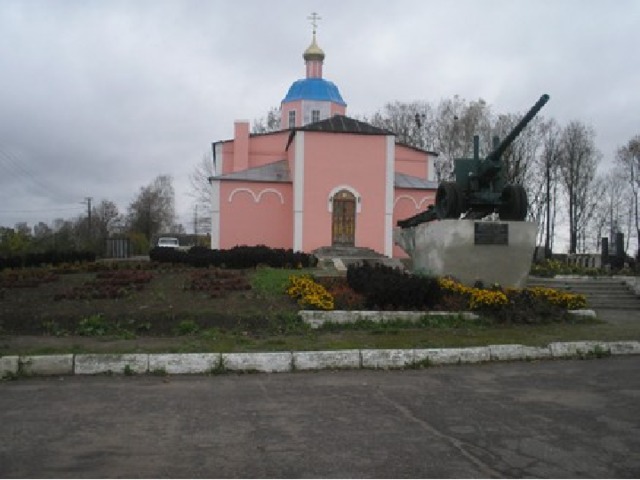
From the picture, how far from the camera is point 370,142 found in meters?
29.4

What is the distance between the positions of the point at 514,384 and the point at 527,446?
2.42 metres

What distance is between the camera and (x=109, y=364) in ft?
24.1

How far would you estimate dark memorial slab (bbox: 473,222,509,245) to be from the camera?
13367mm

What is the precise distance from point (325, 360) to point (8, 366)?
4.06m

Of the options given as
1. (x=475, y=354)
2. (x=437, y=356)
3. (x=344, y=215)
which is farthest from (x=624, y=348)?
(x=344, y=215)

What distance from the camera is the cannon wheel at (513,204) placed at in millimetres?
14078

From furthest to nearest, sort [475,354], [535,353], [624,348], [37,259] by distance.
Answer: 1. [37,259]
2. [624,348]
3. [535,353]
4. [475,354]

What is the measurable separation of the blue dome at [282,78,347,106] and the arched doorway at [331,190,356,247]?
1239cm

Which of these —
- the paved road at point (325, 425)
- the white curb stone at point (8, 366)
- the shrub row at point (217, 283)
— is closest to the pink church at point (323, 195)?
the shrub row at point (217, 283)

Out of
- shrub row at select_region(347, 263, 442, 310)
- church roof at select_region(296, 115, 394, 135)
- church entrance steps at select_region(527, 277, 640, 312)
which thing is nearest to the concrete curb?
shrub row at select_region(347, 263, 442, 310)

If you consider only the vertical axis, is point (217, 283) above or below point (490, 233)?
below

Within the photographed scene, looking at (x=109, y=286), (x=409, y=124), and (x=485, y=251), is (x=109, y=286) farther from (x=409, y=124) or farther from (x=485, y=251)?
(x=409, y=124)

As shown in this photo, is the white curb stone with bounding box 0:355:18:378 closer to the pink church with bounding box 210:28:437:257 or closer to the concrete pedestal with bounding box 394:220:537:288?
the concrete pedestal with bounding box 394:220:537:288

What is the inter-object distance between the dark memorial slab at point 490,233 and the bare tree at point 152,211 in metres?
54.8
